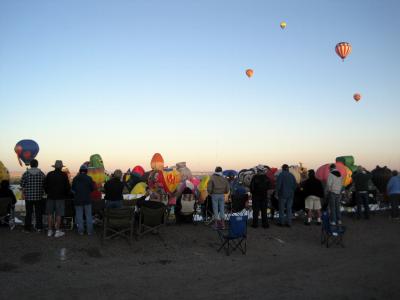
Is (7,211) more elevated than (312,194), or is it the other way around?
(312,194)

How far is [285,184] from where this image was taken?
10.6 meters

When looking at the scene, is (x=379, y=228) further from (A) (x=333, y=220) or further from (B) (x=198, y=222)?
(B) (x=198, y=222)

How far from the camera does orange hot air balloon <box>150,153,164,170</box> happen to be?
14558 mm

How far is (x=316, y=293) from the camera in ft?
18.9

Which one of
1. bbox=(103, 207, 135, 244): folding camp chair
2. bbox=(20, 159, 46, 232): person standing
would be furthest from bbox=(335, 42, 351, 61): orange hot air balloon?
bbox=(20, 159, 46, 232): person standing

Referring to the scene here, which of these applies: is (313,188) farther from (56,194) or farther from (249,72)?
(249,72)

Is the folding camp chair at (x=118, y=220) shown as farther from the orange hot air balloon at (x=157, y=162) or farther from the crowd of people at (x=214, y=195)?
the orange hot air balloon at (x=157, y=162)

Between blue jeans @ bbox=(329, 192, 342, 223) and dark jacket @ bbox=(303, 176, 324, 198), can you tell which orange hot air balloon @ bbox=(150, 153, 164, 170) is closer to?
dark jacket @ bbox=(303, 176, 324, 198)

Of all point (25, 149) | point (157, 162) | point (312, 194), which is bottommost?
point (312, 194)

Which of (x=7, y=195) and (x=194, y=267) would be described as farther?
(x=7, y=195)

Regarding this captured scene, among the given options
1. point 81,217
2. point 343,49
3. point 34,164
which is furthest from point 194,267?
point 343,49

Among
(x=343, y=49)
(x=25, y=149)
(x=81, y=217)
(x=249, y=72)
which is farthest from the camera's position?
(x=249, y=72)

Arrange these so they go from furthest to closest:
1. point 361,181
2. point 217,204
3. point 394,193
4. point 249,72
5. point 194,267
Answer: point 249,72
point 394,193
point 361,181
point 217,204
point 194,267

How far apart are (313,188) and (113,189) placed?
5.61 meters
